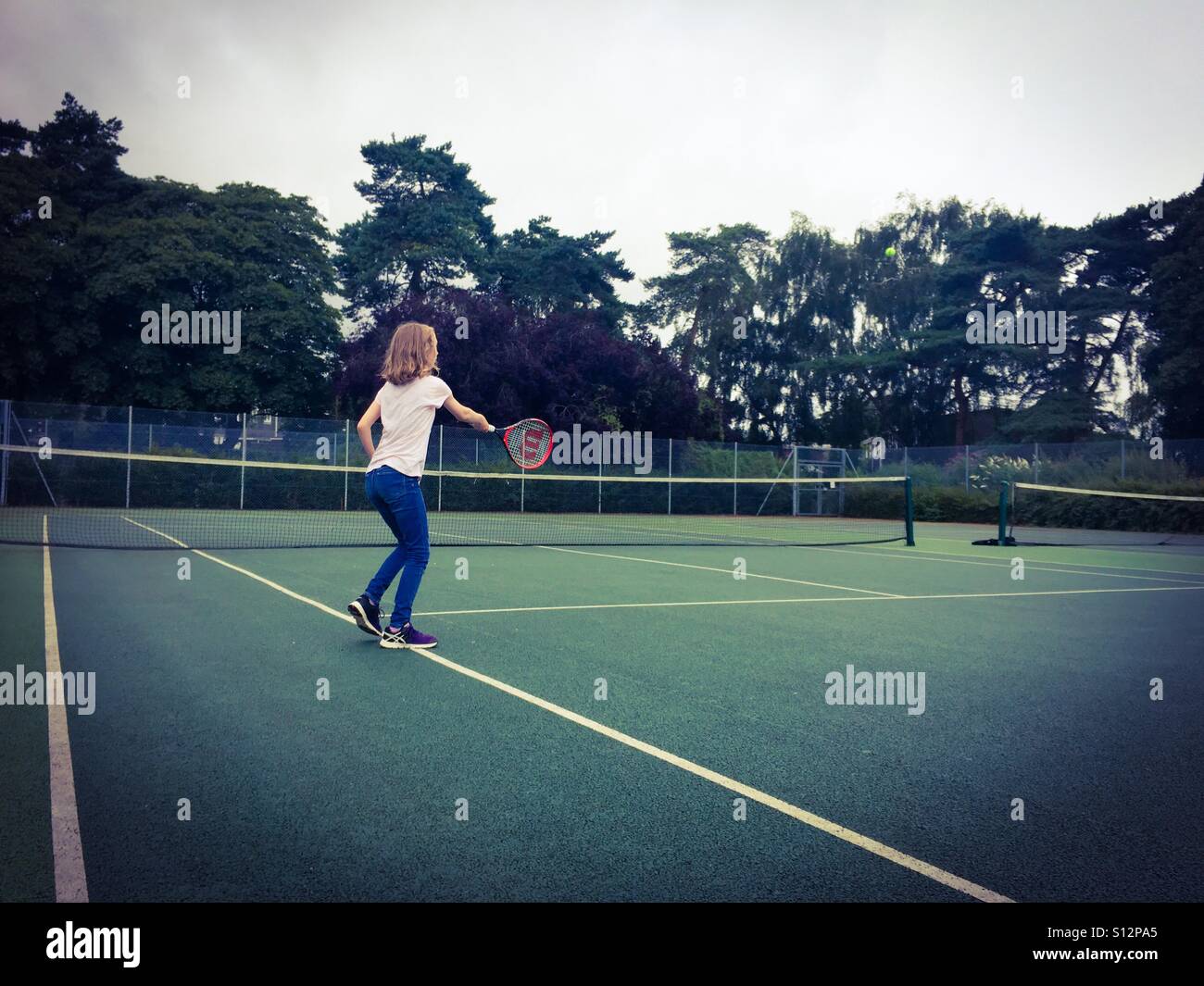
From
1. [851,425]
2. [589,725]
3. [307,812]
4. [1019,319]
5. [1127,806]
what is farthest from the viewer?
[851,425]

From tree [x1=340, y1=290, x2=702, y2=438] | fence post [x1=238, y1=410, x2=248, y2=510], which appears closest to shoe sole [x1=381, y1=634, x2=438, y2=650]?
fence post [x1=238, y1=410, x2=248, y2=510]

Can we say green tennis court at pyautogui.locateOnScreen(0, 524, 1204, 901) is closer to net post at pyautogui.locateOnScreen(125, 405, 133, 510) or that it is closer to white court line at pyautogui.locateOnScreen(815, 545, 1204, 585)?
white court line at pyautogui.locateOnScreen(815, 545, 1204, 585)

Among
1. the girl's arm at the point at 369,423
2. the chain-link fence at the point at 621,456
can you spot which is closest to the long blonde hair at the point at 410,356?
the girl's arm at the point at 369,423

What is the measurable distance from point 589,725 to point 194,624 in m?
4.11

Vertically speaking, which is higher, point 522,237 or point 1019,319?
point 522,237

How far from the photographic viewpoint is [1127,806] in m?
3.30

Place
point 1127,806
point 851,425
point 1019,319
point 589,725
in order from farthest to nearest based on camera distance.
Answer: point 851,425
point 1019,319
point 589,725
point 1127,806

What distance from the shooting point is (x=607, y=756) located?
12.4ft

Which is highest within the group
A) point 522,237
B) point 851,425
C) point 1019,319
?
point 522,237

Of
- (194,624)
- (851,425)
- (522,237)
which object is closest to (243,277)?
(522,237)

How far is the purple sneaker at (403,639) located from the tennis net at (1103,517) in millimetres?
20905
